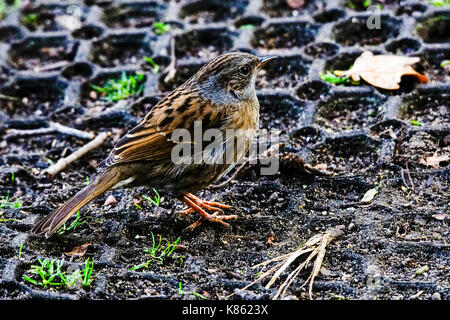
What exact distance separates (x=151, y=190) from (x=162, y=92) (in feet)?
4.74

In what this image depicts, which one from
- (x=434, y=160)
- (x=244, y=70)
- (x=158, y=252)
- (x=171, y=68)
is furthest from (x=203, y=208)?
(x=171, y=68)

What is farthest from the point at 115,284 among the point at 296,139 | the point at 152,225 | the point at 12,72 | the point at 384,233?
the point at 12,72

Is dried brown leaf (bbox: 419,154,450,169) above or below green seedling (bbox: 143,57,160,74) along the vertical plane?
below

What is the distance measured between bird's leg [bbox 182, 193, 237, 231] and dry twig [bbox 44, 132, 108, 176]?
1.13 metres

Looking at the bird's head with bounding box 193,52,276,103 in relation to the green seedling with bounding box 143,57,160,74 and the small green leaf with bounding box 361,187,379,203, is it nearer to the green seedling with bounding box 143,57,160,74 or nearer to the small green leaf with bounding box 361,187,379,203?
the small green leaf with bounding box 361,187,379,203

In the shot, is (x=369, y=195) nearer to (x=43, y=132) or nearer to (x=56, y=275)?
(x=56, y=275)

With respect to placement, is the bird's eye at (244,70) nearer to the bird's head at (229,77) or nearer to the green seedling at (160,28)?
the bird's head at (229,77)

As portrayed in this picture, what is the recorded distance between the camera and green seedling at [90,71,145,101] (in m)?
6.47

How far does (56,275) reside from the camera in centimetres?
417

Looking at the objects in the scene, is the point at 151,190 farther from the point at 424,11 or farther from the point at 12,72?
the point at 424,11

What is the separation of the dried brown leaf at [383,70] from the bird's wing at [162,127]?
1700mm

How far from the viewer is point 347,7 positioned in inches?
290

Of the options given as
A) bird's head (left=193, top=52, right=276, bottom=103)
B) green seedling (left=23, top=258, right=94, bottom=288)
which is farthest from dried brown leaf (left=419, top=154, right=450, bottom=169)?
green seedling (left=23, top=258, right=94, bottom=288)

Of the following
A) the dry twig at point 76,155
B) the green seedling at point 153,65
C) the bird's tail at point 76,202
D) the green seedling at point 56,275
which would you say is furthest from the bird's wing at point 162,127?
the green seedling at point 153,65
